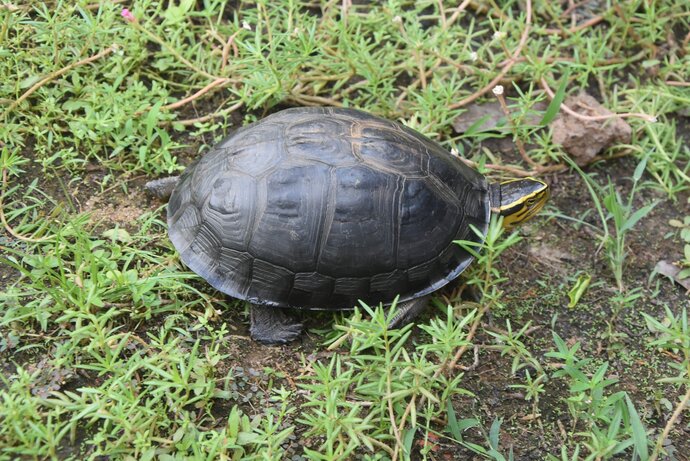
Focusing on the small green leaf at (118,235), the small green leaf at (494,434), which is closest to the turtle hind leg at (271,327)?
the small green leaf at (118,235)

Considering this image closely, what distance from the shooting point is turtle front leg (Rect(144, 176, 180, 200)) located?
3.57 metres

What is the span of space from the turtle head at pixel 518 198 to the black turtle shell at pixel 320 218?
0.33 metres

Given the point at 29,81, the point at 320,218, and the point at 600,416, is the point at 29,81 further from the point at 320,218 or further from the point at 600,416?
the point at 600,416

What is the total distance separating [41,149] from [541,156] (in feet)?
9.86

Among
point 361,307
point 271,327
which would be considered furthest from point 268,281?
point 361,307

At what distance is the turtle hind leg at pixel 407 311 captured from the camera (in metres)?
3.27

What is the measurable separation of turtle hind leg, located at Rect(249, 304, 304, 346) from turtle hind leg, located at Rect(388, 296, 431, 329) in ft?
1.56

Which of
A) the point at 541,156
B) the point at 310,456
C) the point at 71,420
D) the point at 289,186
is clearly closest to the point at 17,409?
the point at 71,420

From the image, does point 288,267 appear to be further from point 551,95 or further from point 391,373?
point 551,95

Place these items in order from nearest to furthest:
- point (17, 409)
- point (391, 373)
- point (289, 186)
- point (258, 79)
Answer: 1. point (17, 409)
2. point (391, 373)
3. point (289, 186)
4. point (258, 79)

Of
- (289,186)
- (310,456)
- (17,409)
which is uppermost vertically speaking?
(289,186)

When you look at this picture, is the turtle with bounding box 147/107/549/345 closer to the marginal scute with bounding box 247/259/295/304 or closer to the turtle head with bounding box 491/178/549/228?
the marginal scute with bounding box 247/259/295/304

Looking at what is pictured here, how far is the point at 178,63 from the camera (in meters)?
4.09

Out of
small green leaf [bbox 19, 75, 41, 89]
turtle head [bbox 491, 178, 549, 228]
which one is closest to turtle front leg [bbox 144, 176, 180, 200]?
small green leaf [bbox 19, 75, 41, 89]
